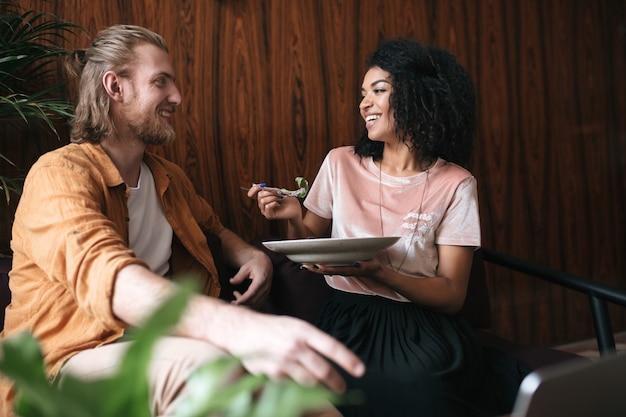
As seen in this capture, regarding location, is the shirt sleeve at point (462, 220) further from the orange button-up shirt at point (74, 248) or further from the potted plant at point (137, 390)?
the potted plant at point (137, 390)

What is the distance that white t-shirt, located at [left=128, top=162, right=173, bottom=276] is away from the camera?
→ 1874mm

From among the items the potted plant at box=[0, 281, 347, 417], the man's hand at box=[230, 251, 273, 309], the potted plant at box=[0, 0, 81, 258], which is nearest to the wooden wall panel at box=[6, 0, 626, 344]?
the potted plant at box=[0, 0, 81, 258]

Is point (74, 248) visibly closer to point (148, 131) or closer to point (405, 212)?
point (148, 131)

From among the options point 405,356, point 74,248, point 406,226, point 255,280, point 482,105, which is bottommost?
point 405,356

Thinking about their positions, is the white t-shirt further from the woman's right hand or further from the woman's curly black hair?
the woman's curly black hair

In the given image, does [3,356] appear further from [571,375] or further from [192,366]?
[192,366]

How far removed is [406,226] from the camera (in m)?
2.05

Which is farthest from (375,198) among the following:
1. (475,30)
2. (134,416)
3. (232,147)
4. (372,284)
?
(134,416)

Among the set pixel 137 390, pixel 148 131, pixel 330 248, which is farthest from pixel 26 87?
pixel 137 390

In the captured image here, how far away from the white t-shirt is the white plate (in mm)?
408

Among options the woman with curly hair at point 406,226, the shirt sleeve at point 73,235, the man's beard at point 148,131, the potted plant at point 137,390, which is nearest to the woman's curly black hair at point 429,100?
the woman with curly hair at point 406,226

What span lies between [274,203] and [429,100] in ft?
2.08

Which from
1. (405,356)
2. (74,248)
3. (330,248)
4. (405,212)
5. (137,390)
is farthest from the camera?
(405,212)

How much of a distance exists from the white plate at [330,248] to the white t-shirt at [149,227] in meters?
0.41
